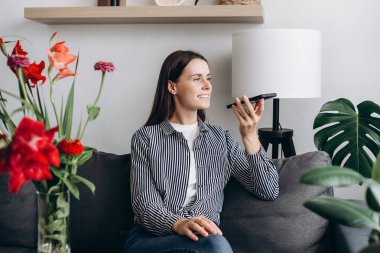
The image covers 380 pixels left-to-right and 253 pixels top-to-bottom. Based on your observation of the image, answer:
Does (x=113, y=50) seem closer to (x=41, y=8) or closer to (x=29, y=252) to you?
(x=41, y=8)

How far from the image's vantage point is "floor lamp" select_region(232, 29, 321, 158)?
6.71 ft

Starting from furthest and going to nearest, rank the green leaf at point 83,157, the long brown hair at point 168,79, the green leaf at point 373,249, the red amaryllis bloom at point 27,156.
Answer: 1. the long brown hair at point 168,79
2. the green leaf at point 83,157
3. the red amaryllis bloom at point 27,156
4. the green leaf at point 373,249

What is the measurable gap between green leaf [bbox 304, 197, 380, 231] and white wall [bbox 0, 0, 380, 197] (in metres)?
1.63

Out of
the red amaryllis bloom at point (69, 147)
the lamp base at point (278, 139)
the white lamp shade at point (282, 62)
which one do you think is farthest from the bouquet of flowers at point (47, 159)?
the lamp base at point (278, 139)

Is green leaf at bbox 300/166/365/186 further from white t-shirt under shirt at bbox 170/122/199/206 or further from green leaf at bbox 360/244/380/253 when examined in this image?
white t-shirt under shirt at bbox 170/122/199/206

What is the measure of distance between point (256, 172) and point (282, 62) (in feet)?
1.59

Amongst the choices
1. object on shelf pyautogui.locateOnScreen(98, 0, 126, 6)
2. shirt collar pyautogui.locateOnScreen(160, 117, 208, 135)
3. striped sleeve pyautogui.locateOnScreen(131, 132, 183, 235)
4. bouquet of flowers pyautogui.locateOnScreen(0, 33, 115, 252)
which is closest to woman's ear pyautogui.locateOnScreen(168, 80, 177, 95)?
shirt collar pyautogui.locateOnScreen(160, 117, 208, 135)

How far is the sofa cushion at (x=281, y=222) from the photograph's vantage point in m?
1.76

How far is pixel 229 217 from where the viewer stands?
185 centimetres

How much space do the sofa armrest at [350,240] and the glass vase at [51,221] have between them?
84cm

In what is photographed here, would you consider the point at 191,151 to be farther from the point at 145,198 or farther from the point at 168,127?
the point at 145,198

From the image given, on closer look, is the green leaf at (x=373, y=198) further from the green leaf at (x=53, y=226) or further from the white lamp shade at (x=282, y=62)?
the white lamp shade at (x=282, y=62)

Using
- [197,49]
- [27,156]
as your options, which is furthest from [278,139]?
[27,156]

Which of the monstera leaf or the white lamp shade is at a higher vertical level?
the white lamp shade
